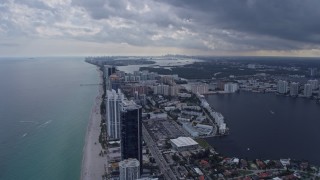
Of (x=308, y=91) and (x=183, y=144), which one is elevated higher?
(x=308, y=91)

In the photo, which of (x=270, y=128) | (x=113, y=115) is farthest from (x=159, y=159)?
(x=270, y=128)

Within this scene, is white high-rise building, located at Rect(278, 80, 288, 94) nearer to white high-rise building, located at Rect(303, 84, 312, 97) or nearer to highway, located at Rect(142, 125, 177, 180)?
white high-rise building, located at Rect(303, 84, 312, 97)

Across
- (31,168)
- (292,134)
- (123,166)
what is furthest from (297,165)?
(31,168)

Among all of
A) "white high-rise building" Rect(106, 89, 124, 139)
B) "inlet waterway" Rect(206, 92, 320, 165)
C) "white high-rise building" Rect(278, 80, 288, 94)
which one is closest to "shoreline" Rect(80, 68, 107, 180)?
"white high-rise building" Rect(106, 89, 124, 139)

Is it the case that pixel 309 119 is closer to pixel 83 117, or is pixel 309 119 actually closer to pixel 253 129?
pixel 253 129

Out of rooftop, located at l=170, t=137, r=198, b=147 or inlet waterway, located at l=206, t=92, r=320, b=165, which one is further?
rooftop, located at l=170, t=137, r=198, b=147

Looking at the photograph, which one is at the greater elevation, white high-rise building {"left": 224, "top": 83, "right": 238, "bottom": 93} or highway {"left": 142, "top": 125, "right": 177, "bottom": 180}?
white high-rise building {"left": 224, "top": 83, "right": 238, "bottom": 93}

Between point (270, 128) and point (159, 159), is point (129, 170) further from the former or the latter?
point (270, 128)
